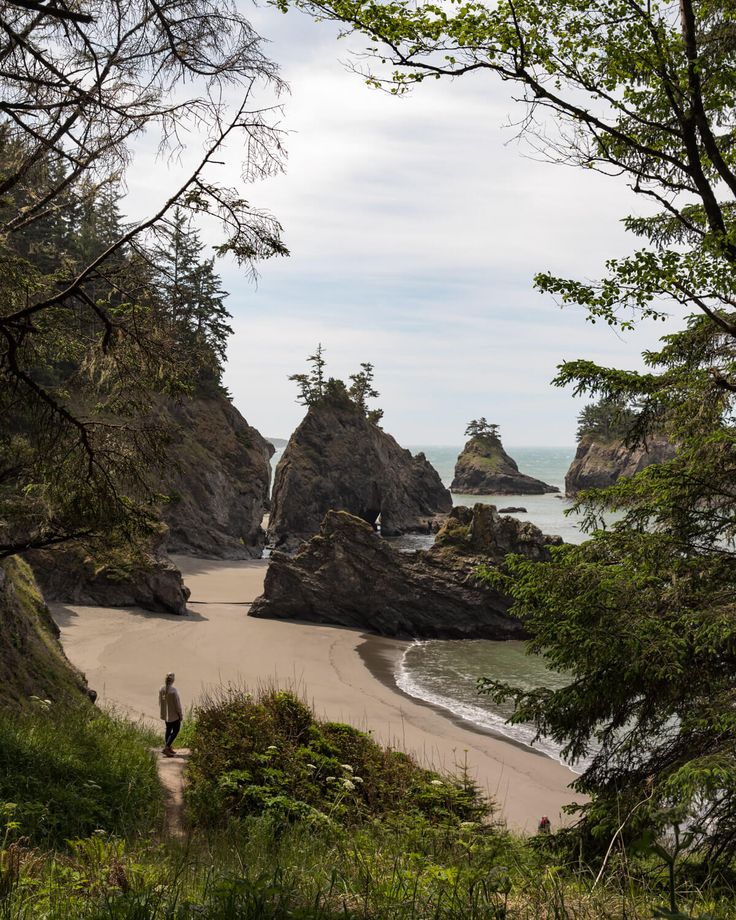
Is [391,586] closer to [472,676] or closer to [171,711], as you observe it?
[472,676]

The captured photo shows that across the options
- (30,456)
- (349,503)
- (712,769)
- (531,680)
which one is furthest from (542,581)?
(349,503)

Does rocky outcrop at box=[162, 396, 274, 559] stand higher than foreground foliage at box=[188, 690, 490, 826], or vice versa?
rocky outcrop at box=[162, 396, 274, 559]

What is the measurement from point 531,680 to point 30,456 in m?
19.4

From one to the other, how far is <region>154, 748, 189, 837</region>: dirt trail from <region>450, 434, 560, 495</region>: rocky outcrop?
360ft

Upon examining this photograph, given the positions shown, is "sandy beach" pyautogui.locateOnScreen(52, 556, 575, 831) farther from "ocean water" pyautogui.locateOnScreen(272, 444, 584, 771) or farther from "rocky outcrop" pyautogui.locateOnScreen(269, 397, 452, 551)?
"rocky outcrop" pyautogui.locateOnScreen(269, 397, 452, 551)

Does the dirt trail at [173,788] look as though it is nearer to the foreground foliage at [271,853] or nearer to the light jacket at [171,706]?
the foreground foliage at [271,853]

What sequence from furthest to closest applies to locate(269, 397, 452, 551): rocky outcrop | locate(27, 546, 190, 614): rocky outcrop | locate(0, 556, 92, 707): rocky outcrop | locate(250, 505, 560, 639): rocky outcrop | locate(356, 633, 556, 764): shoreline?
locate(269, 397, 452, 551): rocky outcrop, locate(250, 505, 560, 639): rocky outcrop, locate(27, 546, 190, 614): rocky outcrop, locate(356, 633, 556, 764): shoreline, locate(0, 556, 92, 707): rocky outcrop

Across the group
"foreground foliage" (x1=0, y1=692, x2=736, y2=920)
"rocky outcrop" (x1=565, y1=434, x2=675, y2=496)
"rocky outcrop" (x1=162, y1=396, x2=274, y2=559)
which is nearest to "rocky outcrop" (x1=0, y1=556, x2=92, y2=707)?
"foreground foliage" (x1=0, y1=692, x2=736, y2=920)

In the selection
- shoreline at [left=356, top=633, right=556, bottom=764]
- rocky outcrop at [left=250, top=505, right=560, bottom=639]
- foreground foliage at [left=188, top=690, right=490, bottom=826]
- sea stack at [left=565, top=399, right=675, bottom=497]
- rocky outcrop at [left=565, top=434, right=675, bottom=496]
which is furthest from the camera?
rocky outcrop at [left=565, top=434, right=675, bottom=496]

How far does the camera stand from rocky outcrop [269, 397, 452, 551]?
6562 centimetres

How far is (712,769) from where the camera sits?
5422 millimetres

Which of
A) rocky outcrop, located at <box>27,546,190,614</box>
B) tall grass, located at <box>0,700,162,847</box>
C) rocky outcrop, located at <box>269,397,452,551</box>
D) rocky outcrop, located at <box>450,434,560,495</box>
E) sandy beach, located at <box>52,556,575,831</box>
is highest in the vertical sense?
rocky outcrop, located at <box>450,434,560,495</box>

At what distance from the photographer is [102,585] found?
Result: 29.2m

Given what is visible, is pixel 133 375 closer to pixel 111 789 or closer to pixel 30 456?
pixel 30 456
